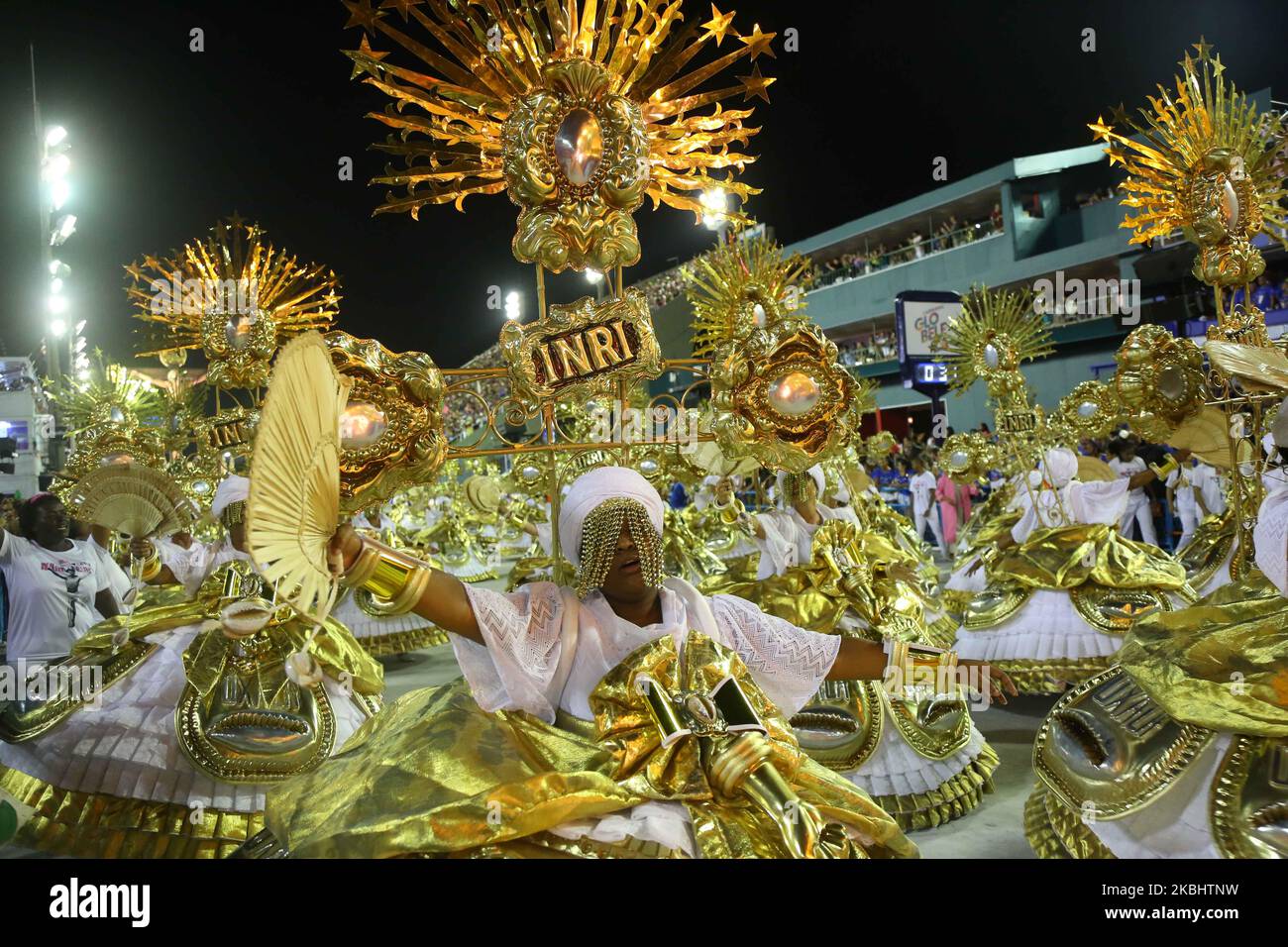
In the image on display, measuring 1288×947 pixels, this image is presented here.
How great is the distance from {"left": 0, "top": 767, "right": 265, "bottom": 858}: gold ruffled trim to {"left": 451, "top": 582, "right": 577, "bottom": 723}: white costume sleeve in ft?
6.99

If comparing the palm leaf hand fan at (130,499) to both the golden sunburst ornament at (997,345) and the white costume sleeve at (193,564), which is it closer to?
the white costume sleeve at (193,564)

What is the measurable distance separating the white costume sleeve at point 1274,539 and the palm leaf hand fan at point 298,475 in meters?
2.37

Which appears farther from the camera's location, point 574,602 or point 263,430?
point 574,602

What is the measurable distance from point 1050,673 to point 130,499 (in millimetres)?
5426

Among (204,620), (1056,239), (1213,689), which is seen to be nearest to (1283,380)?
(1213,689)

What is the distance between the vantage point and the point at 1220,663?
2451mm

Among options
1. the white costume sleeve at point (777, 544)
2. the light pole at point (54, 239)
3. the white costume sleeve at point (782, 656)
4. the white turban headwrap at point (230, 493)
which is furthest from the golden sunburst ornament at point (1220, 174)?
the light pole at point (54, 239)

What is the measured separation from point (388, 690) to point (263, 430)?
21.4ft

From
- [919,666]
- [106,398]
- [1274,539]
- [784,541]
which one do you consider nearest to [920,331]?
[784,541]

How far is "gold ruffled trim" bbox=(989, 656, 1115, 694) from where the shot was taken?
580 cm

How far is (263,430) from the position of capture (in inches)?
66.2

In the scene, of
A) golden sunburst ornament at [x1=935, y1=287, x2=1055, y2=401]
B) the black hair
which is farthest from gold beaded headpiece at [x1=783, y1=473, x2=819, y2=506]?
the black hair

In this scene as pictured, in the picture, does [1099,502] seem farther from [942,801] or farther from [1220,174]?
[942,801]
